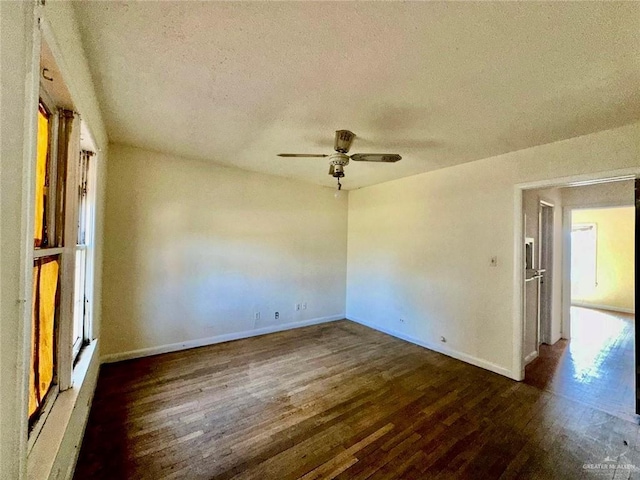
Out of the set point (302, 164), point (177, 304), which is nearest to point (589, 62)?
point (302, 164)

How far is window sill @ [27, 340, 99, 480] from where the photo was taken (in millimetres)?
1109

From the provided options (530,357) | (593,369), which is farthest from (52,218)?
(593,369)

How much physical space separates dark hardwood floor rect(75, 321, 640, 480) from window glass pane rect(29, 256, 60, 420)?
658 mm

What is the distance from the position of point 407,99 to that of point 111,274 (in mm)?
3455

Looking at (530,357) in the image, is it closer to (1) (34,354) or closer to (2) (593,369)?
(2) (593,369)

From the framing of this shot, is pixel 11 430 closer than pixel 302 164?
Yes

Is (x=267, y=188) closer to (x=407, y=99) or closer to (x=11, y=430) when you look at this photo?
(x=407, y=99)

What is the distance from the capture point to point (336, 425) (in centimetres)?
209

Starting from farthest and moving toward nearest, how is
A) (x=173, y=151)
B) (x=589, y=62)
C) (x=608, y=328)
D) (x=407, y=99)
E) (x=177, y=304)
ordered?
(x=608, y=328), (x=177, y=304), (x=173, y=151), (x=407, y=99), (x=589, y=62)

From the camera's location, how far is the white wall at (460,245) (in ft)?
8.68

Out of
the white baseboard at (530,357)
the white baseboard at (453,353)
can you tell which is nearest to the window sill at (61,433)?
the white baseboard at (453,353)

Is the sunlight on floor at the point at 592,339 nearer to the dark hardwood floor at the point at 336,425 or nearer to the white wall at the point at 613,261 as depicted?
the white wall at the point at 613,261

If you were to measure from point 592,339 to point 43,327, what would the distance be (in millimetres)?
6433

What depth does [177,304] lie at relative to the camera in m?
3.41
